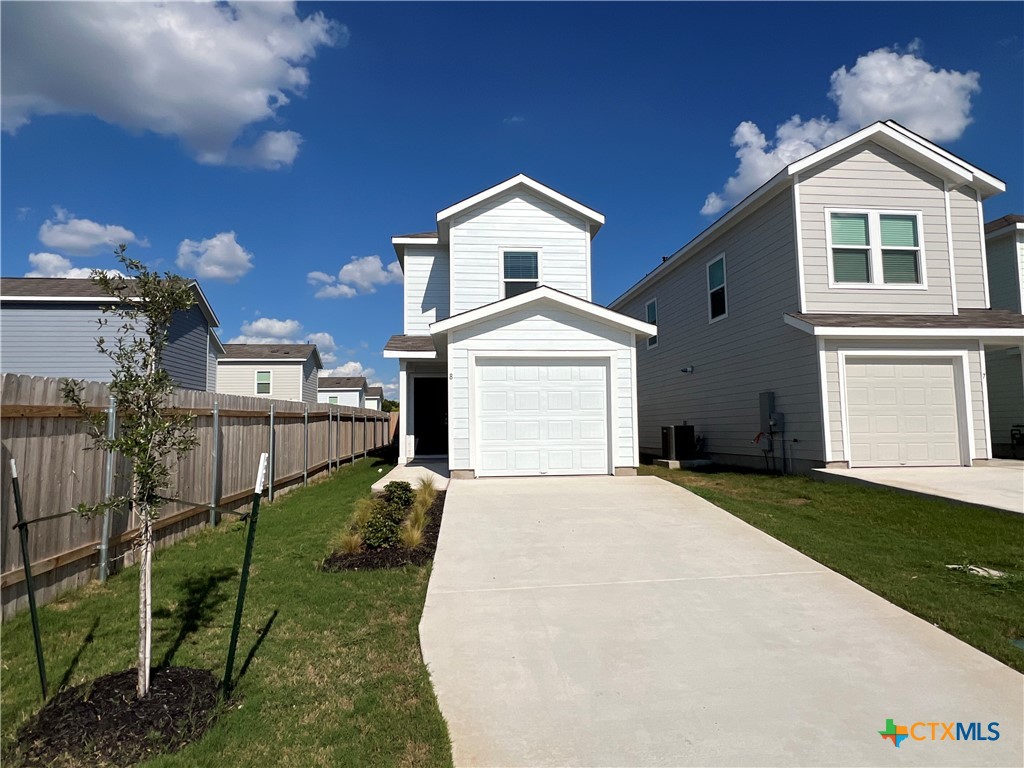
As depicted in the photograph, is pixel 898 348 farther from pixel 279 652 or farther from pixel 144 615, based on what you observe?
pixel 144 615

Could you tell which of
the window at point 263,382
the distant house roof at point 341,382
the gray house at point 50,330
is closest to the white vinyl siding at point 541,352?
the gray house at point 50,330

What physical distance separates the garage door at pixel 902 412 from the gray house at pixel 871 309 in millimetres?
19

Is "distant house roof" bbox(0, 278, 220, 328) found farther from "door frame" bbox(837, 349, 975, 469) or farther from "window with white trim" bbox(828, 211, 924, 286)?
"door frame" bbox(837, 349, 975, 469)

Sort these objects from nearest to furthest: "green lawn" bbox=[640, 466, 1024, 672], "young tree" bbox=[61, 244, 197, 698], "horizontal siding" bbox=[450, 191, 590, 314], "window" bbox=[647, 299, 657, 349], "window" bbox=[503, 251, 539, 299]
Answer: "young tree" bbox=[61, 244, 197, 698]
"green lawn" bbox=[640, 466, 1024, 672]
"horizontal siding" bbox=[450, 191, 590, 314]
"window" bbox=[503, 251, 539, 299]
"window" bbox=[647, 299, 657, 349]

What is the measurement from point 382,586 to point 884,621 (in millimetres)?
4050

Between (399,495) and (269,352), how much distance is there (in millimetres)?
25459

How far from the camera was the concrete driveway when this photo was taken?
2688mm

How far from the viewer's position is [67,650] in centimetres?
367

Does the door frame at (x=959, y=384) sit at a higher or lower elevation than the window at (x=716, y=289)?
lower

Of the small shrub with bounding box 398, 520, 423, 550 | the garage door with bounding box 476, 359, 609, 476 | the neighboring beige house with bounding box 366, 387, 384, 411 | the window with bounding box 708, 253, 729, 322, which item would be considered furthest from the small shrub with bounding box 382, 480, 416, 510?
the neighboring beige house with bounding box 366, 387, 384, 411

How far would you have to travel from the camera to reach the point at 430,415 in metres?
16.5

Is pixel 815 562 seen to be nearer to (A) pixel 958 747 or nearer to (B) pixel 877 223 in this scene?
(A) pixel 958 747

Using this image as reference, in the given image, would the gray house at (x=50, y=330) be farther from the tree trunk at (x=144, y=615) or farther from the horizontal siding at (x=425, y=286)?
the tree trunk at (x=144, y=615)

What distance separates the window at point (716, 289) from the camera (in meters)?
14.0
